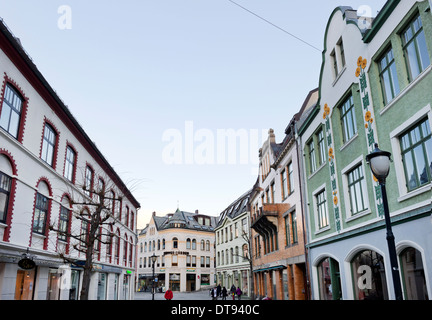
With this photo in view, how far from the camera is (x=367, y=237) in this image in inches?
520

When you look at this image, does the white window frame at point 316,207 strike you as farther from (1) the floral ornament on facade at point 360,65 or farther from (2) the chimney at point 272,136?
(2) the chimney at point 272,136

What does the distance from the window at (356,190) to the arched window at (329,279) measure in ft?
11.6

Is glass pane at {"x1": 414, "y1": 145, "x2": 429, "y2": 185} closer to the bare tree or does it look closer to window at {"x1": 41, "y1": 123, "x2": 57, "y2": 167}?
the bare tree

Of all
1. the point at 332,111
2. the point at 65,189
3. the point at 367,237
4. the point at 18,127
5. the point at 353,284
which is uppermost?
the point at 332,111

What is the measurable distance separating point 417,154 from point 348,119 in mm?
5115

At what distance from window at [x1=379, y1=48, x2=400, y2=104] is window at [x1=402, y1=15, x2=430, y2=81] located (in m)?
0.73

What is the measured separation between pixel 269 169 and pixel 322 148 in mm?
12053

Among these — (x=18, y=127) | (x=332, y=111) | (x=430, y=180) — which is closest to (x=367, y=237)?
(x=430, y=180)

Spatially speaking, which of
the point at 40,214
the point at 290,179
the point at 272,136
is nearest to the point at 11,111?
the point at 40,214

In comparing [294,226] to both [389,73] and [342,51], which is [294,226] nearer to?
[342,51]

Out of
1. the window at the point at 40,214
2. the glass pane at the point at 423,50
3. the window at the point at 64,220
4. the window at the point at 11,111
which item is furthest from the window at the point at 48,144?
the glass pane at the point at 423,50

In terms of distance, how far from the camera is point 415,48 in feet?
34.1

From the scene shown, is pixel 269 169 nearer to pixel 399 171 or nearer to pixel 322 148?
pixel 322 148

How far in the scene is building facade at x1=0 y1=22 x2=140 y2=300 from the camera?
538 inches
